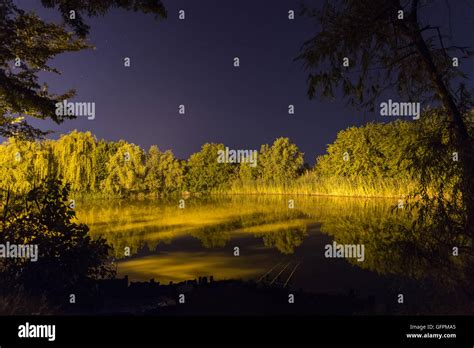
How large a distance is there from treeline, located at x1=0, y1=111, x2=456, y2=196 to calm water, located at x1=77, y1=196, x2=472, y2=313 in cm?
689

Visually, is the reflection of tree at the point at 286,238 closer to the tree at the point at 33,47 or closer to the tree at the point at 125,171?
the tree at the point at 33,47

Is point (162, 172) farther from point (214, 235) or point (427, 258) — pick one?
point (427, 258)

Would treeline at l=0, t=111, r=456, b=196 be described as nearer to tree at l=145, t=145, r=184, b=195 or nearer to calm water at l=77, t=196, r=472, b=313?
tree at l=145, t=145, r=184, b=195

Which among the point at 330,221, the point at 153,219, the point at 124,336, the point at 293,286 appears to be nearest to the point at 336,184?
the point at 330,221

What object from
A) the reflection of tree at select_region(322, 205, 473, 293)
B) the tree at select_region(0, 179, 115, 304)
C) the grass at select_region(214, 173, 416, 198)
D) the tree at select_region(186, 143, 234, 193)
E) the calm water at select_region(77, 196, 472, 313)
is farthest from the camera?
the tree at select_region(186, 143, 234, 193)

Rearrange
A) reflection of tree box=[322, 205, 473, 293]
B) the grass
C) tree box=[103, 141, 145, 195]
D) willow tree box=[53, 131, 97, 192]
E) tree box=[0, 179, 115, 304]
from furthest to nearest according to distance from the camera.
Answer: tree box=[103, 141, 145, 195] < willow tree box=[53, 131, 97, 192] < the grass < tree box=[0, 179, 115, 304] < reflection of tree box=[322, 205, 473, 293]

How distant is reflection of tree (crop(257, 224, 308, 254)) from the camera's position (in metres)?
16.8

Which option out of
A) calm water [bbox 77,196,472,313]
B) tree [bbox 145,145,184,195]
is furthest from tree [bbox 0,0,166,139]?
tree [bbox 145,145,184,195]

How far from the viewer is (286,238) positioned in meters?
18.7

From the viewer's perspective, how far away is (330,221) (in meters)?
23.0

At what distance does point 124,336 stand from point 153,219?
67.0 ft

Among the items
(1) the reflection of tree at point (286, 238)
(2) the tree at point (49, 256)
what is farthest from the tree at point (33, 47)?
(1) the reflection of tree at point (286, 238)

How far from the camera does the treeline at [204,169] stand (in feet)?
121

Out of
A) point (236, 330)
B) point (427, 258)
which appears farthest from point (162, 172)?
point (236, 330)
